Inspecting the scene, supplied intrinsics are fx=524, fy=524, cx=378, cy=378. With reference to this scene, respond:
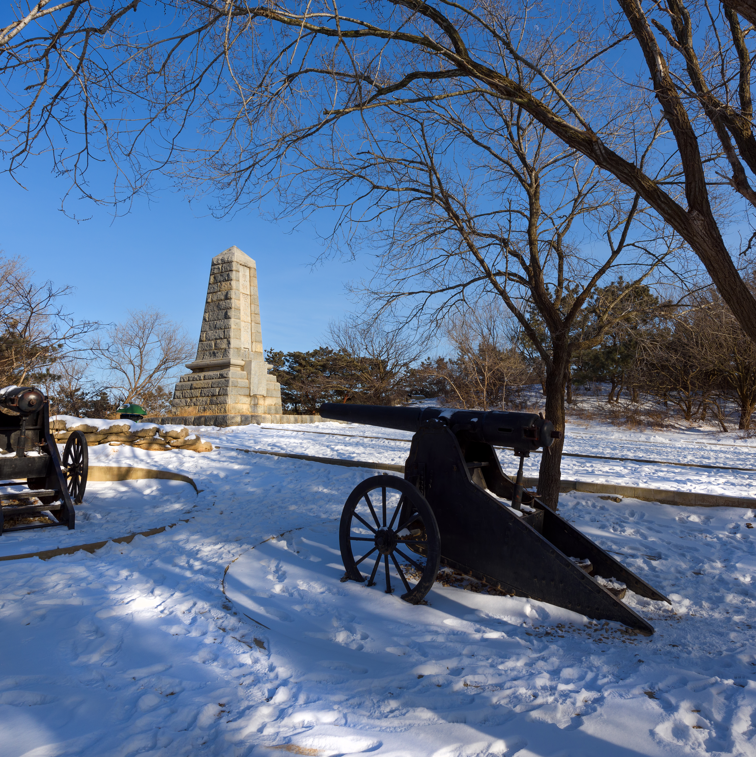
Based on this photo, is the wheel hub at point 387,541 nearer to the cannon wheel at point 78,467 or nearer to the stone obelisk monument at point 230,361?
the cannon wheel at point 78,467

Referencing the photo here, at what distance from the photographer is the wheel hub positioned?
3596 millimetres

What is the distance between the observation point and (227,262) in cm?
1630

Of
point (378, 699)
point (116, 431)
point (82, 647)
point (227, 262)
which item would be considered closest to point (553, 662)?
point (378, 699)

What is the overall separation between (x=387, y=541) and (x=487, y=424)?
106cm

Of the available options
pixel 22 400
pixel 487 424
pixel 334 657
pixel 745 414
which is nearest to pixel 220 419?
pixel 22 400

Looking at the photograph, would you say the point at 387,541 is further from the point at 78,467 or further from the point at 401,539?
the point at 78,467

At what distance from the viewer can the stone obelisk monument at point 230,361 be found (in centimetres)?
1514

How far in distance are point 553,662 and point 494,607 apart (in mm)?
763

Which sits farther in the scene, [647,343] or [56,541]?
[647,343]

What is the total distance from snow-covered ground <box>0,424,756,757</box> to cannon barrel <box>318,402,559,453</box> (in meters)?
1.05

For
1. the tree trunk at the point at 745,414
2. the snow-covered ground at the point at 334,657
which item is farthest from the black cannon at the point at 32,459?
the tree trunk at the point at 745,414

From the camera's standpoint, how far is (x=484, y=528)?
3447 millimetres

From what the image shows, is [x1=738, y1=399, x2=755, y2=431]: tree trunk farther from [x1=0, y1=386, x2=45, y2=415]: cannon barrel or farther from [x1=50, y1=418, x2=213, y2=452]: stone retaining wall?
[x1=0, y1=386, x2=45, y2=415]: cannon barrel

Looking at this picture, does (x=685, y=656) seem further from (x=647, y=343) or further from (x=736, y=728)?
(x=647, y=343)
